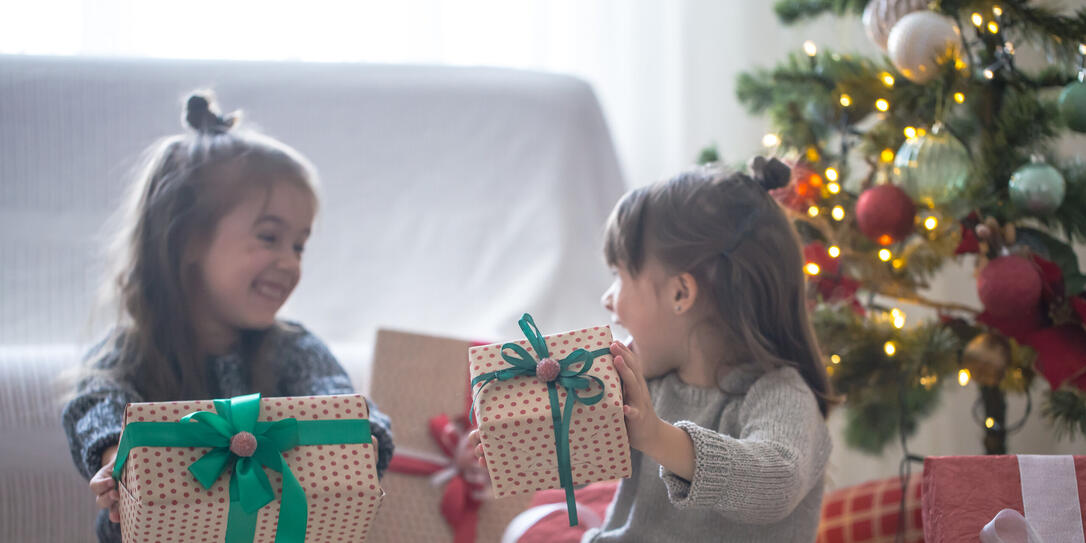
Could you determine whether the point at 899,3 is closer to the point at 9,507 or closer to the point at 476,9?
the point at 476,9

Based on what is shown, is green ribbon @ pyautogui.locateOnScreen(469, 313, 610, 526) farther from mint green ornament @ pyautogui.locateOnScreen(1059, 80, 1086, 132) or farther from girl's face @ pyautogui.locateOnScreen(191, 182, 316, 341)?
mint green ornament @ pyautogui.locateOnScreen(1059, 80, 1086, 132)

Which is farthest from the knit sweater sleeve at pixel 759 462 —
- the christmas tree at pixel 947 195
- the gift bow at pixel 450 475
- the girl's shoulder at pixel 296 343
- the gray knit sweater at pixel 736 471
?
the girl's shoulder at pixel 296 343

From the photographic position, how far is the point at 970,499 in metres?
0.90

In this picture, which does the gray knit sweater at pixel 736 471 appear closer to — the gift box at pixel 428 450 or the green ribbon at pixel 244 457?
the gift box at pixel 428 450

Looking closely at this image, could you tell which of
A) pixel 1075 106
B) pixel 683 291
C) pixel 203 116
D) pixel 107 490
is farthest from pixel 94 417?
pixel 1075 106

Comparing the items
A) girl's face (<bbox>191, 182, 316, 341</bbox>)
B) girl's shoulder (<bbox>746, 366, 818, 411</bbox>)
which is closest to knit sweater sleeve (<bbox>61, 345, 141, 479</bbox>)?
girl's face (<bbox>191, 182, 316, 341</bbox>)

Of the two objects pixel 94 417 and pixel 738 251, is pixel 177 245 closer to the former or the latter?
pixel 94 417

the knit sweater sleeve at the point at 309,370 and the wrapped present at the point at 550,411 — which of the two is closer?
the wrapped present at the point at 550,411

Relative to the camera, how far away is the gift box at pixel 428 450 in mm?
1295

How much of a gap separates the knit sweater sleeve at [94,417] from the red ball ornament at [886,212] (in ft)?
3.26

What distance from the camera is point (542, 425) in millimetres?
823

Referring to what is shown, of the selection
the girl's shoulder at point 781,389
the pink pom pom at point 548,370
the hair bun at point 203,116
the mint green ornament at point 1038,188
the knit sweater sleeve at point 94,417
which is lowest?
the girl's shoulder at point 781,389

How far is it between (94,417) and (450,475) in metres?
0.48

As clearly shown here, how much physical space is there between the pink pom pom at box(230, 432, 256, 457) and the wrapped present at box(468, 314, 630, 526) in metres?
0.21
